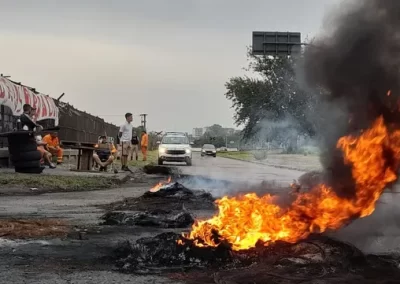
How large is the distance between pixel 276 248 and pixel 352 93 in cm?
235

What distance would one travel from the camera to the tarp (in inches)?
660

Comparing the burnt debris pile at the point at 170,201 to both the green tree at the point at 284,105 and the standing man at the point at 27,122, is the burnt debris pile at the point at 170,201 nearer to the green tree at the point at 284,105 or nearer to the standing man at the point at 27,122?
the green tree at the point at 284,105

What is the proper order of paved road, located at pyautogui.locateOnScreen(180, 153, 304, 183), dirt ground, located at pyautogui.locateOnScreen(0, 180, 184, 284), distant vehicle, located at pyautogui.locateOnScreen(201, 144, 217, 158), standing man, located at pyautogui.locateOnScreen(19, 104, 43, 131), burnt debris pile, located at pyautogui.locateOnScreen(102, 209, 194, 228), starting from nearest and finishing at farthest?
dirt ground, located at pyautogui.locateOnScreen(0, 180, 184, 284), burnt debris pile, located at pyautogui.locateOnScreen(102, 209, 194, 228), standing man, located at pyautogui.locateOnScreen(19, 104, 43, 131), paved road, located at pyautogui.locateOnScreen(180, 153, 304, 183), distant vehicle, located at pyautogui.locateOnScreen(201, 144, 217, 158)

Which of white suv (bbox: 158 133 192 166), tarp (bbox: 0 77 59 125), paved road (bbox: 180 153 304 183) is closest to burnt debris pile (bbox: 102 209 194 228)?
paved road (bbox: 180 153 304 183)

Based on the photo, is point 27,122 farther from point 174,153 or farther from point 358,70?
point 174,153

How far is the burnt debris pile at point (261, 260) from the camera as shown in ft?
15.4

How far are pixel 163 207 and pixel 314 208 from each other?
402cm

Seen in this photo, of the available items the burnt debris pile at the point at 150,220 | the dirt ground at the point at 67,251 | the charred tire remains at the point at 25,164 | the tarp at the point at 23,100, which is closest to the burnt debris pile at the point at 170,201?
the dirt ground at the point at 67,251

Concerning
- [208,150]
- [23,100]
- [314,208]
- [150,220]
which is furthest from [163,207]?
[208,150]

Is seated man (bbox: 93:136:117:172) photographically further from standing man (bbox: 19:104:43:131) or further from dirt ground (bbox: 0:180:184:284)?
dirt ground (bbox: 0:180:184:284)

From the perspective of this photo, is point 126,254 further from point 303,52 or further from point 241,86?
point 241,86

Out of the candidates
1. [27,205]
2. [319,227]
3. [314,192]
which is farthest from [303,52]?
[27,205]

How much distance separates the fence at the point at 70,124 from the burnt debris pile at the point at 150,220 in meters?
10.8

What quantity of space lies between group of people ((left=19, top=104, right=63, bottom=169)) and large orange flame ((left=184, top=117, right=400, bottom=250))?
943 centimetres
